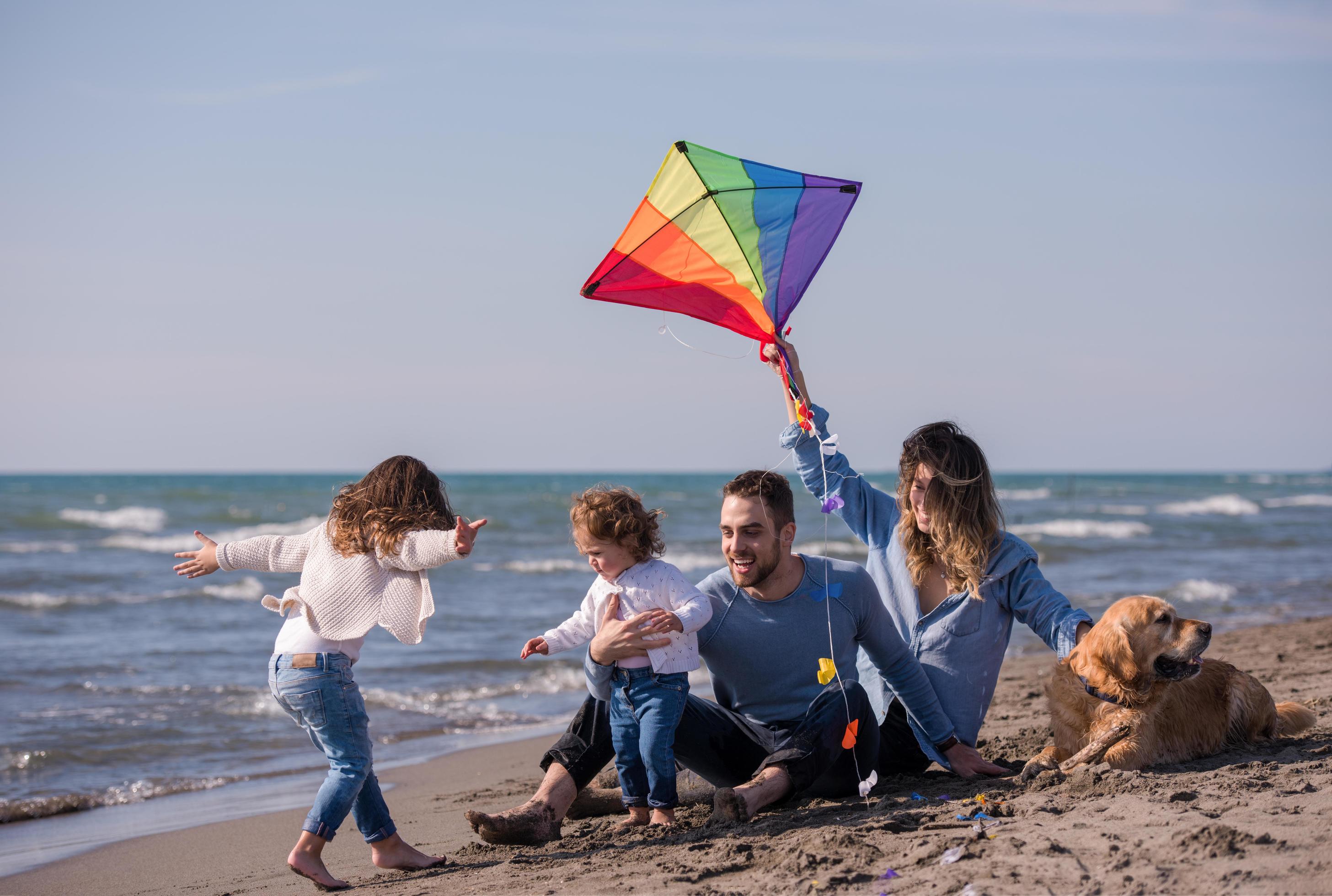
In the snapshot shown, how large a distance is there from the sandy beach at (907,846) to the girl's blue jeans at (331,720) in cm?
33

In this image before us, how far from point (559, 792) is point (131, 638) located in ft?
24.5

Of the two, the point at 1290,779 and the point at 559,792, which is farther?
the point at 559,792

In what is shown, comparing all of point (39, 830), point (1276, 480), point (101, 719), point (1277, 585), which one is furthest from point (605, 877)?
point (1276, 480)

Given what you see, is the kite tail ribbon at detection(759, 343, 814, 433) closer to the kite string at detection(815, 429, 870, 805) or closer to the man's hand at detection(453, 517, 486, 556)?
the kite string at detection(815, 429, 870, 805)

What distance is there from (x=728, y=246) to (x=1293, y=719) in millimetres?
3072

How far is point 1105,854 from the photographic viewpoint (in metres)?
2.89

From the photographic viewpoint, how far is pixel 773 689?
391cm

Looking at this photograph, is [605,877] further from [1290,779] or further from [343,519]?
[1290,779]

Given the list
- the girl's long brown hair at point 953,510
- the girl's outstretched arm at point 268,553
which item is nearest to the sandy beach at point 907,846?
the girl's long brown hair at point 953,510

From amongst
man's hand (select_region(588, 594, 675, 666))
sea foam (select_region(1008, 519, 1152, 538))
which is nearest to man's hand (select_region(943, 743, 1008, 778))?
man's hand (select_region(588, 594, 675, 666))

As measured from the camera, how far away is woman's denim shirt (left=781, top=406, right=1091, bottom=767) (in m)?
3.98

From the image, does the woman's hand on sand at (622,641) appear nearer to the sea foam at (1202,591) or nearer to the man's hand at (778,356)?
the man's hand at (778,356)

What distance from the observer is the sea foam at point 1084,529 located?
2352 cm

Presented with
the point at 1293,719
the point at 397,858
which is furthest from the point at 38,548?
the point at 1293,719
